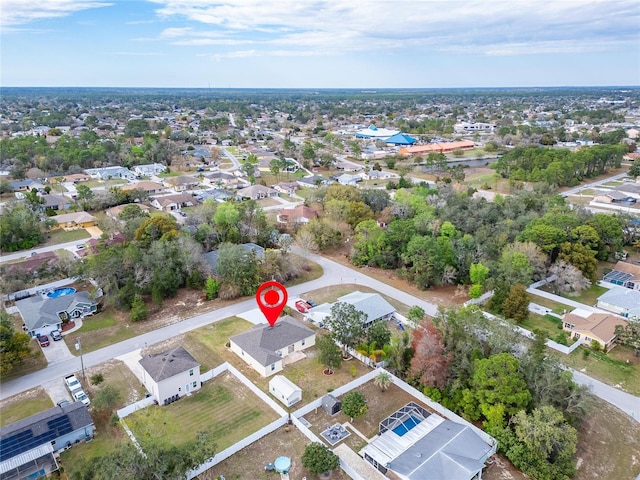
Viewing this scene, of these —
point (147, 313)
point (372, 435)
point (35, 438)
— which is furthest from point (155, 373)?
point (372, 435)

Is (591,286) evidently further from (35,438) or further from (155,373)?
(35,438)

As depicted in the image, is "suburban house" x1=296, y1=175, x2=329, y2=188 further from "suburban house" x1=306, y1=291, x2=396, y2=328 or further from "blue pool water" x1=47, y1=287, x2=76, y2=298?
"blue pool water" x1=47, y1=287, x2=76, y2=298

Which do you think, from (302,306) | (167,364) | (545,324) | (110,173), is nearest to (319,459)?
(167,364)

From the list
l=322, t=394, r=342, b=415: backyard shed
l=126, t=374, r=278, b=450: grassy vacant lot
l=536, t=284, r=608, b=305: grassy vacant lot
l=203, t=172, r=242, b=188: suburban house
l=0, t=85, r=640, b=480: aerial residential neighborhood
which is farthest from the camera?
l=203, t=172, r=242, b=188: suburban house

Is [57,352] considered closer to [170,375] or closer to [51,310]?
[51,310]

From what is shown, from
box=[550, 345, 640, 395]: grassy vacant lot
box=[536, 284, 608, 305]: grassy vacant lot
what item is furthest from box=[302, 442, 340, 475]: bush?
box=[536, 284, 608, 305]: grassy vacant lot
